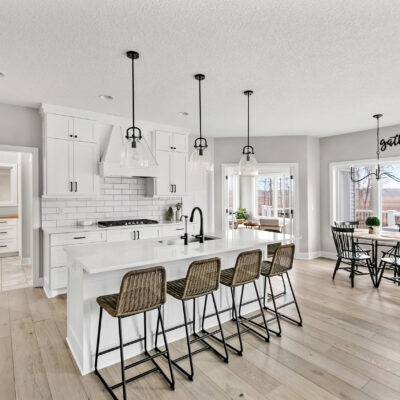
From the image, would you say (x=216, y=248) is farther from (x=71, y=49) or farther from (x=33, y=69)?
(x=33, y=69)

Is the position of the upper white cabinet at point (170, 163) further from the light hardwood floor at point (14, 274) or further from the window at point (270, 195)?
the window at point (270, 195)

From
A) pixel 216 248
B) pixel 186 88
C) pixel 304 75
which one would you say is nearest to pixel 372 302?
pixel 216 248

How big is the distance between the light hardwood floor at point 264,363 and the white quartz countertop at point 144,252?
88 centimetres

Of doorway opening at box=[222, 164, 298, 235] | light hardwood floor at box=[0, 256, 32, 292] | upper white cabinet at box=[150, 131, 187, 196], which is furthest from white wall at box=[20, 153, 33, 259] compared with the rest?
doorway opening at box=[222, 164, 298, 235]

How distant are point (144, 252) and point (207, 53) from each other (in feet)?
6.20

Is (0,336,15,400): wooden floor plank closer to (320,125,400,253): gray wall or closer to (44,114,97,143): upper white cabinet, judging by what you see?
(44,114,97,143): upper white cabinet

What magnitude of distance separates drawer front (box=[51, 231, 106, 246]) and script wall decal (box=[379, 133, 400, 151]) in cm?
522

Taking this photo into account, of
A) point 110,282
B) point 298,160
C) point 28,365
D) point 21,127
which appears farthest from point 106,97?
point 298,160

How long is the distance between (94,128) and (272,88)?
2.71 metres

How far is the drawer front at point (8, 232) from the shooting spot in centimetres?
623

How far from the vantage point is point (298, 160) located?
19.8ft

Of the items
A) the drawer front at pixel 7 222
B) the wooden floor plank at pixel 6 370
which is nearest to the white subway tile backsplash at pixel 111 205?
the wooden floor plank at pixel 6 370

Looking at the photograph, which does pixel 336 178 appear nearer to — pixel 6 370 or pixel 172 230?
pixel 172 230

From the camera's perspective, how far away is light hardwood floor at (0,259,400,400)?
6.59 ft
